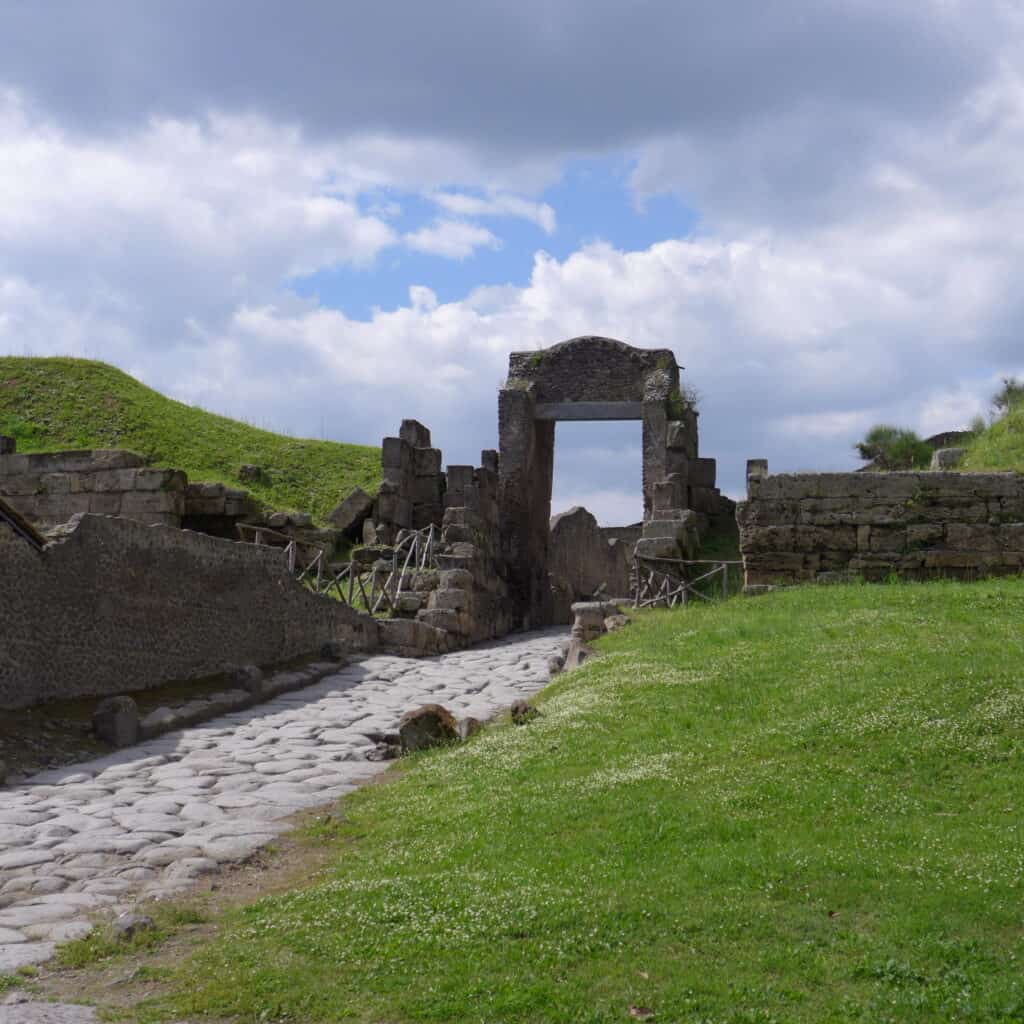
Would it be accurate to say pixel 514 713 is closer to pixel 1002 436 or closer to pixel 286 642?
pixel 286 642

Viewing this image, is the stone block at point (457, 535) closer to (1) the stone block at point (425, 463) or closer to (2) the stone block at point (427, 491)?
(2) the stone block at point (427, 491)

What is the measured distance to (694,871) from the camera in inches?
268

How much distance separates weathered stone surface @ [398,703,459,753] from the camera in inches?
481

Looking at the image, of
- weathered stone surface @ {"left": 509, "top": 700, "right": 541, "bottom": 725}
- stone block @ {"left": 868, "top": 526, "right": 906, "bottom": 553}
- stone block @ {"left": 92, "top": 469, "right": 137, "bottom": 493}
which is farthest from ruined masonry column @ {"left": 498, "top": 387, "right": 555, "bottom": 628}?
weathered stone surface @ {"left": 509, "top": 700, "right": 541, "bottom": 725}

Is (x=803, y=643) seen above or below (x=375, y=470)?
below

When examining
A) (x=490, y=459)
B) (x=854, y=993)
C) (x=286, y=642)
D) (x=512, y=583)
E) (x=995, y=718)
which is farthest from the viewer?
(x=490, y=459)

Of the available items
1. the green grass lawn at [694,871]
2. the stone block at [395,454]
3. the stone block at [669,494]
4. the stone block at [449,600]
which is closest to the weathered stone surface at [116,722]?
the green grass lawn at [694,871]

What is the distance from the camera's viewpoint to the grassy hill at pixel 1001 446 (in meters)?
20.2

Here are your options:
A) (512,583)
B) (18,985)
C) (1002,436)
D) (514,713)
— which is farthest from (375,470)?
(18,985)

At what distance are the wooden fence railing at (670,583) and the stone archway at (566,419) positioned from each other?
5.83 meters

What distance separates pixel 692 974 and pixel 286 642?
528 inches

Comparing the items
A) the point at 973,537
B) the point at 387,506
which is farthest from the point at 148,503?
the point at 973,537

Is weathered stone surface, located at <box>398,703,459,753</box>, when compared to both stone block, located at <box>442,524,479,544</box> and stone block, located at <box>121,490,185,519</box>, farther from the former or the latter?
stone block, located at <box>121,490,185,519</box>

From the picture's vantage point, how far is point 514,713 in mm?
12477
